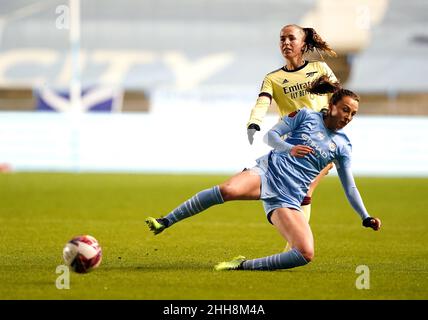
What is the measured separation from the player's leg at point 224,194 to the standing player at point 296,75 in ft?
2.30

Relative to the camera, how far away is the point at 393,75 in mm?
28109

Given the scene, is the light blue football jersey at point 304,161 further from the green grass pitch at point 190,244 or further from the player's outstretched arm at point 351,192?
the green grass pitch at point 190,244

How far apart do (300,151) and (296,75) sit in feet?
3.71

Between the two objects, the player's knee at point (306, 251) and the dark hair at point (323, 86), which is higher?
the dark hair at point (323, 86)

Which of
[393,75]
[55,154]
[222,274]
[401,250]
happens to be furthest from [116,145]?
[222,274]

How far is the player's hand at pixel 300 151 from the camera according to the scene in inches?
301

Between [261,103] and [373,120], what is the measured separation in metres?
13.7

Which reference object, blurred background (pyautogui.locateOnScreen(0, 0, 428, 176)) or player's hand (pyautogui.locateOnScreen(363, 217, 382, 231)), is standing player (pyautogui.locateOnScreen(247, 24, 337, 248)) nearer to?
player's hand (pyautogui.locateOnScreen(363, 217, 382, 231))

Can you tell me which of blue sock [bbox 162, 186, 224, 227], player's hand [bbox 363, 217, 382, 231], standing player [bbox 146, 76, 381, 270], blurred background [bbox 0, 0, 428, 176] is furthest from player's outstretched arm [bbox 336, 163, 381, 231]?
blurred background [bbox 0, 0, 428, 176]

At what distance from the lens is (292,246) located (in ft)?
25.6

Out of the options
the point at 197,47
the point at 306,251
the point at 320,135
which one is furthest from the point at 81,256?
the point at 197,47

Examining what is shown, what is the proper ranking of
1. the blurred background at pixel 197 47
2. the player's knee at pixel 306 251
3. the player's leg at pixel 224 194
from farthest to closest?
the blurred background at pixel 197 47 < the player's leg at pixel 224 194 < the player's knee at pixel 306 251
